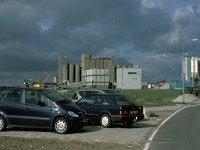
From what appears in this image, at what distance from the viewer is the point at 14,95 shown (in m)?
18.6

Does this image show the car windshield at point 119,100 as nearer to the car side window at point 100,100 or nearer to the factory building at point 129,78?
the car side window at point 100,100

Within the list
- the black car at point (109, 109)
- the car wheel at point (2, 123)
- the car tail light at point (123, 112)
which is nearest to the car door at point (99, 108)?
the black car at point (109, 109)

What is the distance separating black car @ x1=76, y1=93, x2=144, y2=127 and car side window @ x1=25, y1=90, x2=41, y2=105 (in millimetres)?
4219

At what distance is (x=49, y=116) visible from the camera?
58.7 feet

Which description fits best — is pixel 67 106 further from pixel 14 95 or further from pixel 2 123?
pixel 2 123

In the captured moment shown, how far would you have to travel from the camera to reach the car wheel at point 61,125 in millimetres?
17734

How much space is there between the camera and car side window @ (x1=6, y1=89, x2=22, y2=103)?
18.5 metres

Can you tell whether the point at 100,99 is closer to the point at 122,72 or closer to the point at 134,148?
the point at 134,148

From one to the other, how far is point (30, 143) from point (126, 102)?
30.5 ft

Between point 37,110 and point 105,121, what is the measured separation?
4.43 metres

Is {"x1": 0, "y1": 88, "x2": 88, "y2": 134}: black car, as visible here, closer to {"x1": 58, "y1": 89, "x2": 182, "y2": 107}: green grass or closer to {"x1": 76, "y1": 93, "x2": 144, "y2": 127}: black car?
{"x1": 76, "y1": 93, "x2": 144, "y2": 127}: black car

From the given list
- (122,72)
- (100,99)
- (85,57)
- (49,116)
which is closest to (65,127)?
(49,116)

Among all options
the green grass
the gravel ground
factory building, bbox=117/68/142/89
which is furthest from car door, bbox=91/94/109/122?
factory building, bbox=117/68/142/89

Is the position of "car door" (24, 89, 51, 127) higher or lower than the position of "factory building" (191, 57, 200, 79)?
lower
